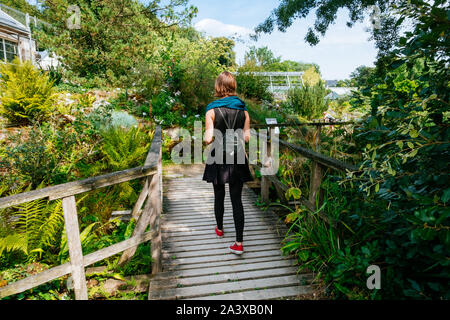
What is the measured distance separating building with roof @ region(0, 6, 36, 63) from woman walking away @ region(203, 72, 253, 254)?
12.4m

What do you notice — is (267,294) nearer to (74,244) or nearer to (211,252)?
(211,252)

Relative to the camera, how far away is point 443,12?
123cm

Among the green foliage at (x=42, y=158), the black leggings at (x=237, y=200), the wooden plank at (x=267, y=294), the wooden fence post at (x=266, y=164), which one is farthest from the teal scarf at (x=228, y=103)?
the green foliage at (x=42, y=158)

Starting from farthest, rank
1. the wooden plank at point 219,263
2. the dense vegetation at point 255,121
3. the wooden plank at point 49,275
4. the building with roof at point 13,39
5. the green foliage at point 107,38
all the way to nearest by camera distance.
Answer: the building with roof at point 13,39 → the green foliage at point 107,38 → the wooden plank at point 219,263 → the wooden plank at point 49,275 → the dense vegetation at point 255,121

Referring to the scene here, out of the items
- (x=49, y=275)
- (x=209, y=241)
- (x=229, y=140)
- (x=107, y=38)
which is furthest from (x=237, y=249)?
(x=107, y=38)

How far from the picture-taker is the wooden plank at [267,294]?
7.81 ft

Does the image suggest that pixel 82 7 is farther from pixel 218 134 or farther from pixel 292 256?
pixel 292 256

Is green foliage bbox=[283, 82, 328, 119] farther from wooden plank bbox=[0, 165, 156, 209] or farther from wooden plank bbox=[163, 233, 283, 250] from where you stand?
wooden plank bbox=[0, 165, 156, 209]

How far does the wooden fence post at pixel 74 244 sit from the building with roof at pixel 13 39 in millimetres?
12646

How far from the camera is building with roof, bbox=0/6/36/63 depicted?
1224 centimetres

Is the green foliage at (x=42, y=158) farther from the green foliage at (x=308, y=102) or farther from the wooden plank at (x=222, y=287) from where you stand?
the green foliage at (x=308, y=102)

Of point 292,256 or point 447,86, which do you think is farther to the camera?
point 292,256

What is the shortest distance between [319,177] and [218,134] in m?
1.19
